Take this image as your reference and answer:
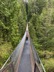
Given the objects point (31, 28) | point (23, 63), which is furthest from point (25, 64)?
point (31, 28)

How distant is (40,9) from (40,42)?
23.2 ft

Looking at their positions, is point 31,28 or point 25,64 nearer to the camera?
point 25,64

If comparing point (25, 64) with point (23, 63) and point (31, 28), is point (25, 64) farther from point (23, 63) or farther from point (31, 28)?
point (31, 28)

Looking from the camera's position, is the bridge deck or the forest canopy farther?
the forest canopy

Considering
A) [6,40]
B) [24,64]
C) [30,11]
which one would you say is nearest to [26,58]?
[24,64]

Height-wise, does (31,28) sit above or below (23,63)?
below

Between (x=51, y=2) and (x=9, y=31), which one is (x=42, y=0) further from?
(x=9, y=31)

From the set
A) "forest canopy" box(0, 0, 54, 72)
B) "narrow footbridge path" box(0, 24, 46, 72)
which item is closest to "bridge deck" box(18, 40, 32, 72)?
"narrow footbridge path" box(0, 24, 46, 72)

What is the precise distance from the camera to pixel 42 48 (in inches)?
525

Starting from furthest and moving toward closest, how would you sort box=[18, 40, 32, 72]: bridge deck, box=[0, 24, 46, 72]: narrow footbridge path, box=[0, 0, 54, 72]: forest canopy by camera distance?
1. box=[0, 0, 54, 72]: forest canopy
2. box=[18, 40, 32, 72]: bridge deck
3. box=[0, 24, 46, 72]: narrow footbridge path

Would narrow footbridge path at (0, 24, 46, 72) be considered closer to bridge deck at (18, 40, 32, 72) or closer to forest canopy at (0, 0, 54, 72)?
bridge deck at (18, 40, 32, 72)

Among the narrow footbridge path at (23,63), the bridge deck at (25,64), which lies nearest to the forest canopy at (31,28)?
the bridge deck at (25,64)

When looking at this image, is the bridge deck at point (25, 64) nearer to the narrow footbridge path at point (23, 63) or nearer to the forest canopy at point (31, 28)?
the narrow footbridge path at point (23, 63)

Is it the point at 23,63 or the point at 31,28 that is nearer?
the point at 23,63
